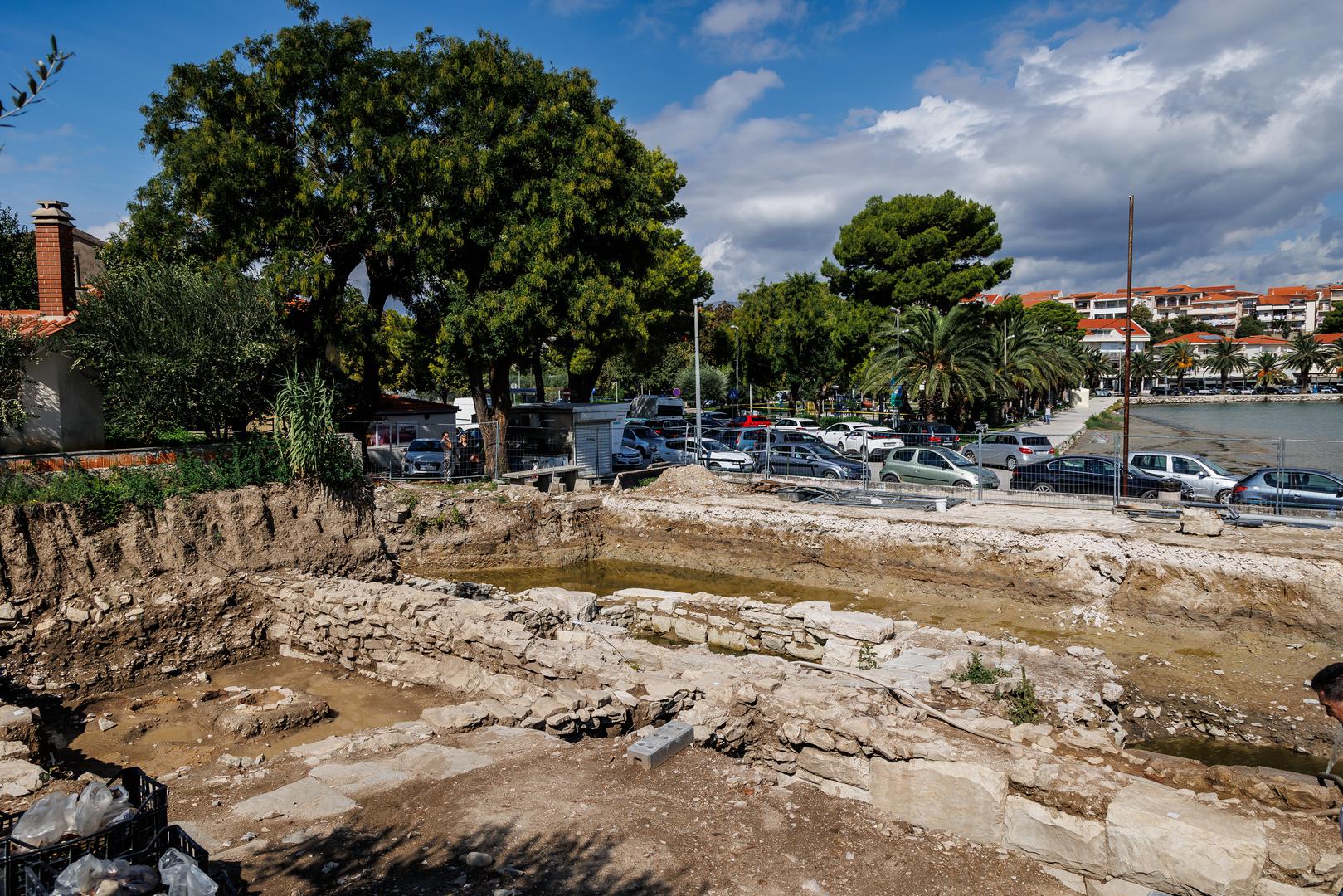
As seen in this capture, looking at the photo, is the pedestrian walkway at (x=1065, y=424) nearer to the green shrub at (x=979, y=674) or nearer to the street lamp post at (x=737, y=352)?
the street lamp post at (x=737, y=352)

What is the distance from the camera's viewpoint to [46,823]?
14.5ft

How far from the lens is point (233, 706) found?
10.4m

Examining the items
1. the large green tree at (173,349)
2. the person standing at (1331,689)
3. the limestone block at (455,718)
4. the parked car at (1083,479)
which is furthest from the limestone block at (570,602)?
the parked car at (1083,479)

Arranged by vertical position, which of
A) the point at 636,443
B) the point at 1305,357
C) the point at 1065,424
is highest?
the point at 1305,357

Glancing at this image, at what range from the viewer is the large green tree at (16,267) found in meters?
24.1

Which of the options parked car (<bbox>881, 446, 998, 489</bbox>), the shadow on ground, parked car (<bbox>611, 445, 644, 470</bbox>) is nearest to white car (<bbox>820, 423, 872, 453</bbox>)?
parked car (<bbox>611, 445, 644, 470</bbox>)

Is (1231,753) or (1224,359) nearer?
(1231,753)

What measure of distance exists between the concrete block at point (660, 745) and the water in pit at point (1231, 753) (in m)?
6.16

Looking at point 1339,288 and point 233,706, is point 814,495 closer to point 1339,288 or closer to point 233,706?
point 233,706

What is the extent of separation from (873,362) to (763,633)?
85.2 ft

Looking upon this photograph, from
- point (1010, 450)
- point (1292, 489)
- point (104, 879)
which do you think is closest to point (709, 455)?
point (1010, 450)

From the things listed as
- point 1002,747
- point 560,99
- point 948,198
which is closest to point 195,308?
point 560,99

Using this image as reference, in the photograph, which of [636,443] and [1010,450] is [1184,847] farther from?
[636,443]

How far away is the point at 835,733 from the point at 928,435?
25.8 metres
